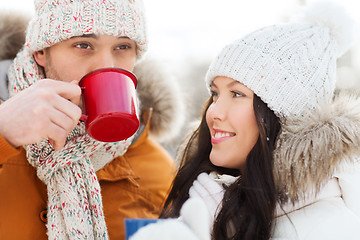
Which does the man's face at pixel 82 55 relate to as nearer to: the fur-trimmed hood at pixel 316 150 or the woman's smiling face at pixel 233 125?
the woman's smiling face at pixel 233 125

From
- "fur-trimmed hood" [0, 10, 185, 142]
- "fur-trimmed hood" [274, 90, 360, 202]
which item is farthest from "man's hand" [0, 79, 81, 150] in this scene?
"fur-trimmed hood" [0, 10, 185, 142]

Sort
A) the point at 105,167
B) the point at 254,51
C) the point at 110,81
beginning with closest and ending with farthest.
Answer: the point at 110,81, the point at 254,51, the point at 105,167

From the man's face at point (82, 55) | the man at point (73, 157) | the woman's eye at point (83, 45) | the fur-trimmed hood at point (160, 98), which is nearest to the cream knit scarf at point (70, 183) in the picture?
the man at point (73, 157)

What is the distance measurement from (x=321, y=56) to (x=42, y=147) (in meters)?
1.44

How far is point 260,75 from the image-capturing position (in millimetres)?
1909

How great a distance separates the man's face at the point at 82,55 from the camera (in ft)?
6.63

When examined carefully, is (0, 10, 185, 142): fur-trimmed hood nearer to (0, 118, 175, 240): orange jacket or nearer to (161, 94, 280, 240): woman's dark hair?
(0, 118, 175, 240): orange jacket

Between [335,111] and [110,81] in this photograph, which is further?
[335,111]

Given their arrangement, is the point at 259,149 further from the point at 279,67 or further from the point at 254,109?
the point at 279,67

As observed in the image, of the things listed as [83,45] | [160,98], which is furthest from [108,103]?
[160,98]

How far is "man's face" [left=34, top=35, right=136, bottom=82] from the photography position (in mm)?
2021

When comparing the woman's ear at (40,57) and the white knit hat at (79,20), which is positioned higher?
the white knit hat at (79,20)

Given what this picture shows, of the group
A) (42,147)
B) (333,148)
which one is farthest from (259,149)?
(42,147)

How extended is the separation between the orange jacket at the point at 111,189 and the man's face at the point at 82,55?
46cm
